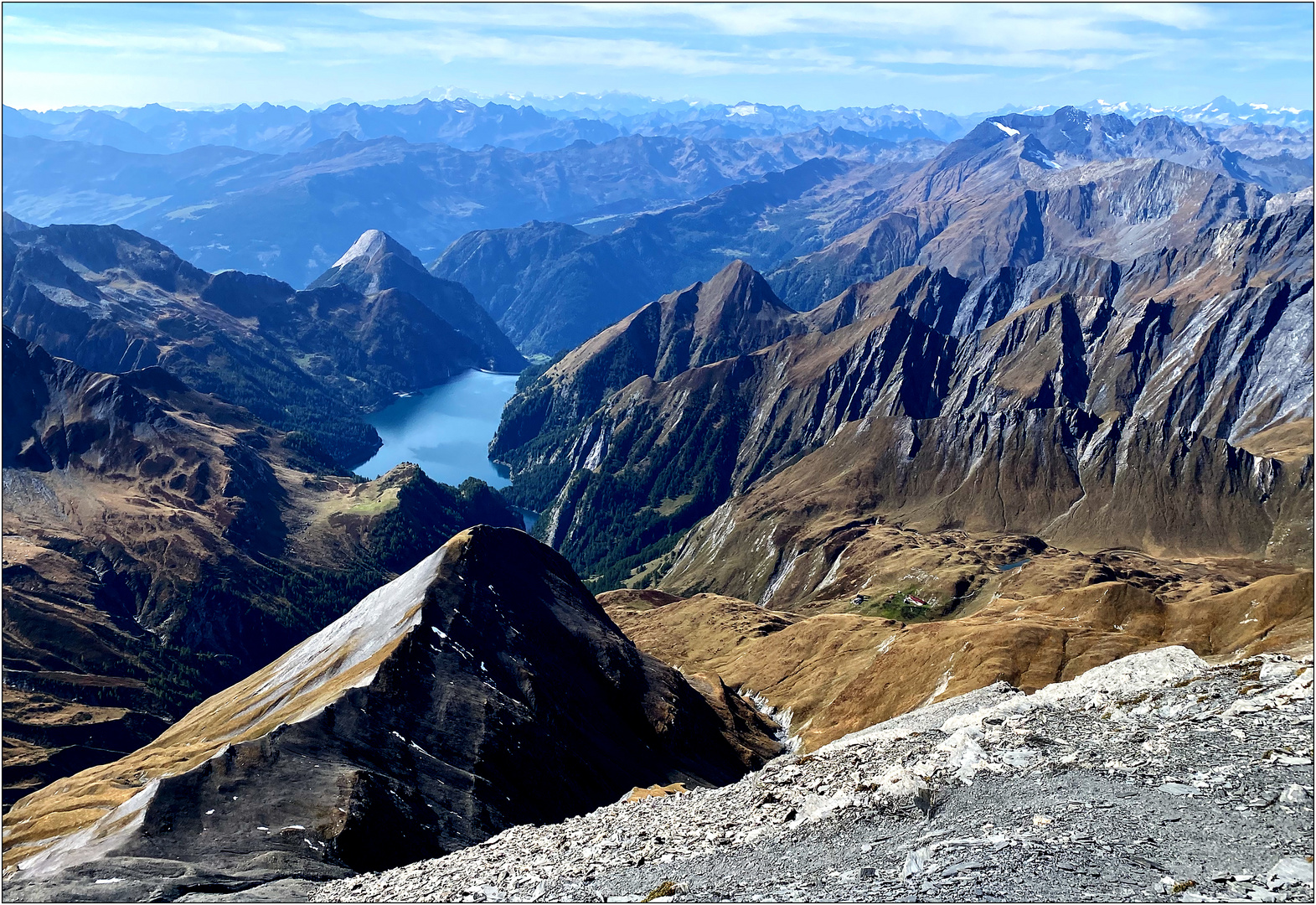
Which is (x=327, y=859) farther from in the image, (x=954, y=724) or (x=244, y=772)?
(x=954, y=724)

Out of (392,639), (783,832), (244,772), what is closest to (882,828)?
(783,832)

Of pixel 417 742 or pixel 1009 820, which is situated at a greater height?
pixel 1009 820

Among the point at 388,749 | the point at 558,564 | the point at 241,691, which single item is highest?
the point at 388,749

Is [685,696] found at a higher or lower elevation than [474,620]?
lower

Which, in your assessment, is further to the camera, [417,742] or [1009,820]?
[417,742]
